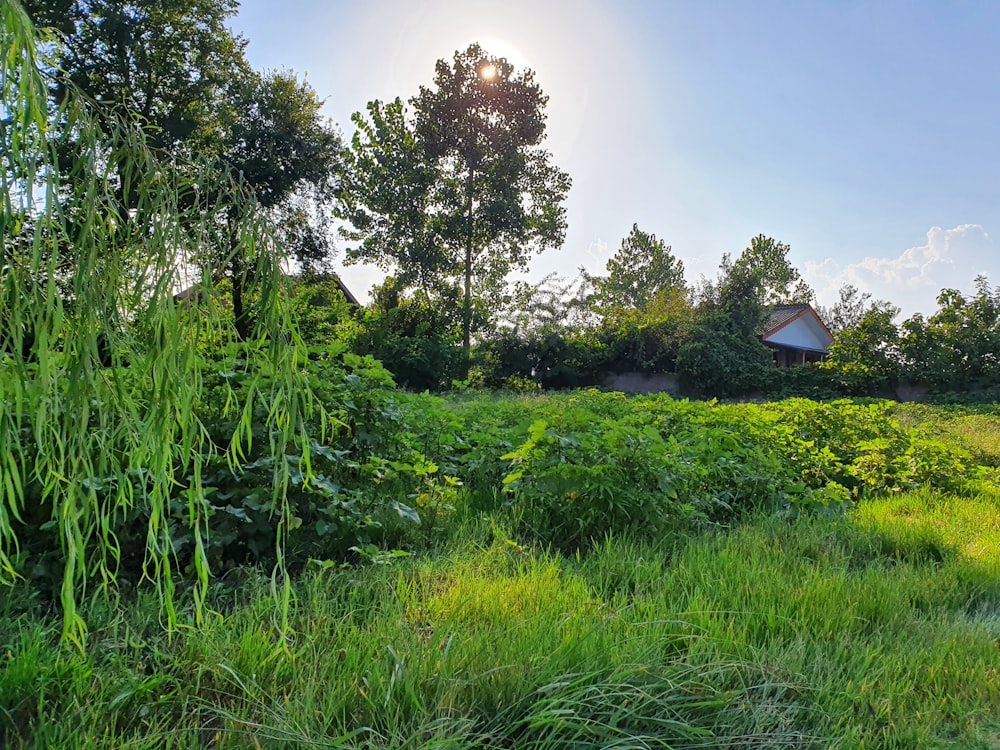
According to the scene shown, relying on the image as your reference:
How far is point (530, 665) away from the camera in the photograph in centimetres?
159

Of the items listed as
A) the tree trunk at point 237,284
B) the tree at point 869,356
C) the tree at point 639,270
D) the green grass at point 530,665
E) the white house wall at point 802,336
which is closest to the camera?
the tree trunk at point 237,284

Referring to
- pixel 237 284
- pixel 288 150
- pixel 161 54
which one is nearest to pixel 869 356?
pixel 288 150

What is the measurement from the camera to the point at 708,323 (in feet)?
62.4

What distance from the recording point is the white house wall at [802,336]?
2608cm

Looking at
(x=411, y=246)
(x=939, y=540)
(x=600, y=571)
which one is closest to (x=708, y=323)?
(x=411, y=246)

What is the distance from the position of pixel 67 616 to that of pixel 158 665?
2.87 feet

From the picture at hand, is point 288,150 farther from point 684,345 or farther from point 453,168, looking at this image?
point 684,345

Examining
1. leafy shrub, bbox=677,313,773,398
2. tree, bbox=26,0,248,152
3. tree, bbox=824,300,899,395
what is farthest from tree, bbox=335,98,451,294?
tree, bbox=824,300,899,395

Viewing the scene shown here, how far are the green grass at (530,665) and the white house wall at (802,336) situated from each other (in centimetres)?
2509

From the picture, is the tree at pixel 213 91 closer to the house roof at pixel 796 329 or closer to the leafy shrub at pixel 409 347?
the leafy shrub at pixel 409 347

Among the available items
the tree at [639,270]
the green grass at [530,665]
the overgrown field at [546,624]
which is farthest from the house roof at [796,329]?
the green grass at [530,665]

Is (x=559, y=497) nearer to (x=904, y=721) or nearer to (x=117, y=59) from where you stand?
(x=904, y=721)

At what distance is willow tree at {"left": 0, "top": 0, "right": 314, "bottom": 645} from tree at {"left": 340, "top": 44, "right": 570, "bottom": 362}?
18.4 meters

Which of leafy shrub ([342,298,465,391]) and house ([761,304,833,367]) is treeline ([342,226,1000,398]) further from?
house ([761,304,833,367])
